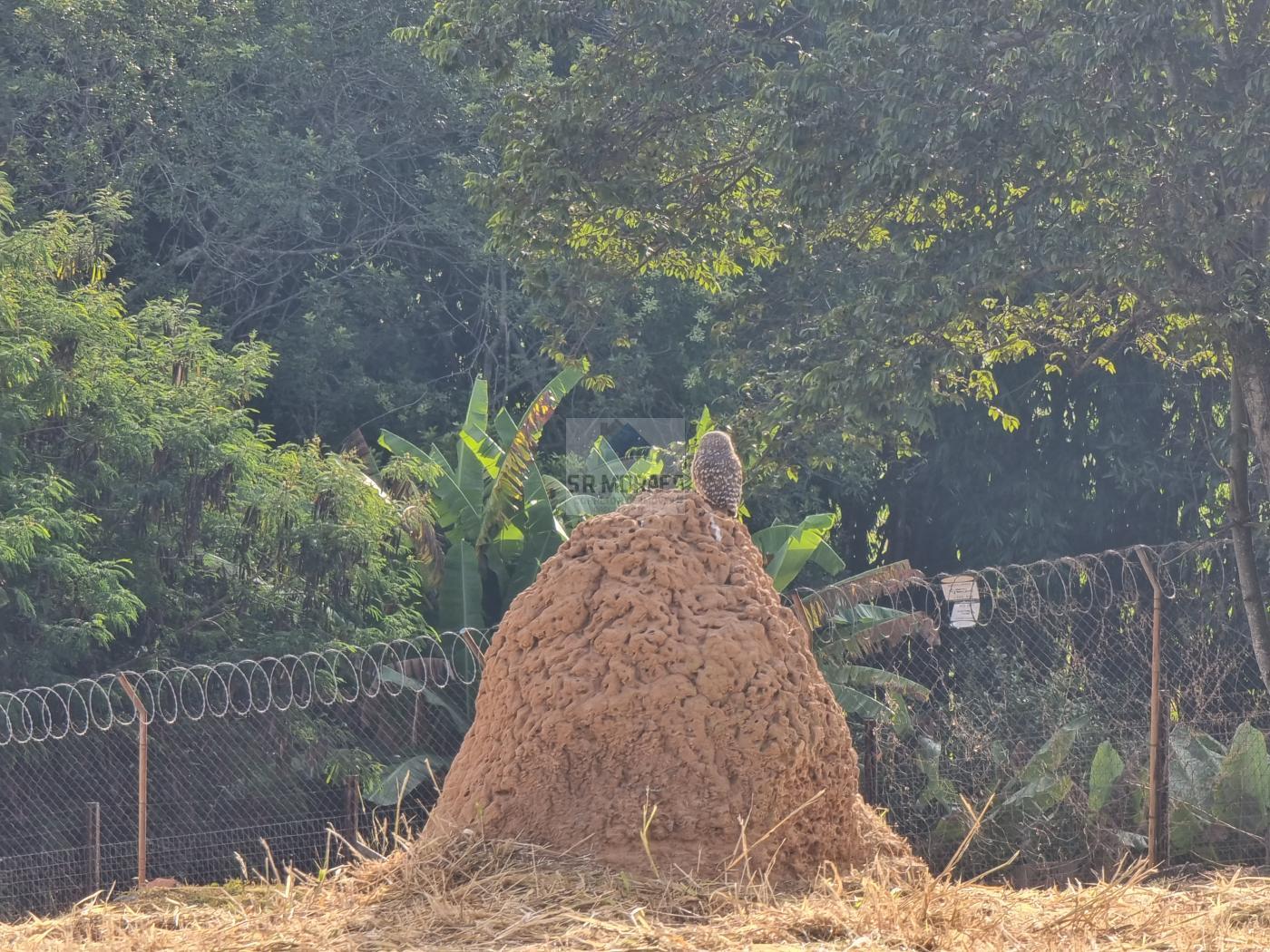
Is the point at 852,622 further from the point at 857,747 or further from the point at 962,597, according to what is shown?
the point at 962,597

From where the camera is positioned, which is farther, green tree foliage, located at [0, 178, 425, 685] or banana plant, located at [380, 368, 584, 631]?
banana plant, located at [380, 368, 584, 631]

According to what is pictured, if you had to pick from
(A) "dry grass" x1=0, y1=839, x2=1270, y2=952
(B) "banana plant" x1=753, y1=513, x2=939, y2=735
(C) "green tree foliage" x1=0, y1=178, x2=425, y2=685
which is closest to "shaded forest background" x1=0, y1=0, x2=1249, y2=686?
(C) "green tree foliage" x1=0, y1=178, x2=425, y2=685

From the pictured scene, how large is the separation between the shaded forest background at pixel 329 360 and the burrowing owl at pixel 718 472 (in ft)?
14.2

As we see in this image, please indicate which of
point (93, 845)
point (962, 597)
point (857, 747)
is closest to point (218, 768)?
point (93, 845)

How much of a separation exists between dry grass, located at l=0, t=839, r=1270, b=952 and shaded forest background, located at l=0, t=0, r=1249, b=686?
5.24 meters

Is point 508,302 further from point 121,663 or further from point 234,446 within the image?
point 121,663

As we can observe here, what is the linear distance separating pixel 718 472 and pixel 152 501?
6694 millimetres

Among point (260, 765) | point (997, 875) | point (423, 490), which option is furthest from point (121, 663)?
point (997, 875)

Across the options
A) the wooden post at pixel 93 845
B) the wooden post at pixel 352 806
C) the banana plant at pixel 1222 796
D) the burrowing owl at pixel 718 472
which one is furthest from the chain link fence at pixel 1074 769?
the wooden post at pixel 93 845

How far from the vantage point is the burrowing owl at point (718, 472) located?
545 cm

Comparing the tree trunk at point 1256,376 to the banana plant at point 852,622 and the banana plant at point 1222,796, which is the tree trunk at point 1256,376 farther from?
the banana plant at point 852,622

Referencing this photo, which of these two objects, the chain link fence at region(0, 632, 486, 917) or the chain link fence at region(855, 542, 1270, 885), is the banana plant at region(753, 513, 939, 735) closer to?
the chain link fence at region(855, 542, 1270, 885)

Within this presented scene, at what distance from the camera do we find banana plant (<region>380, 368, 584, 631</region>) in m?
11.7

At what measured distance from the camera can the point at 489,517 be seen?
1176cm
